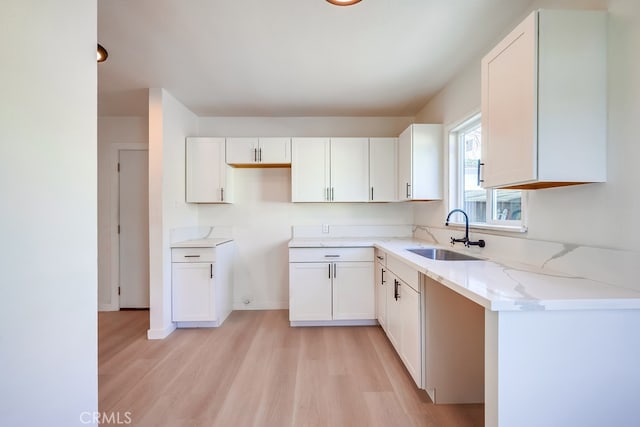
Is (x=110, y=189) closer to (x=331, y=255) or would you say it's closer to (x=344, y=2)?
(x=331, y=255)

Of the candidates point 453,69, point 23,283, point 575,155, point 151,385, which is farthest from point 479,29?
point 151,385

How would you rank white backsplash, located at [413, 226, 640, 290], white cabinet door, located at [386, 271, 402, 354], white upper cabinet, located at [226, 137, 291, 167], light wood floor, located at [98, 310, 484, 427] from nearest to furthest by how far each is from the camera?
white backsplash, located at [413, 226, 640, 290], light wood floor, located at [98, 310, 484, 427], white cabinet door, located at [386, 271, 402, 354], white upper cabinet, located at [226, 137, 291, 167]

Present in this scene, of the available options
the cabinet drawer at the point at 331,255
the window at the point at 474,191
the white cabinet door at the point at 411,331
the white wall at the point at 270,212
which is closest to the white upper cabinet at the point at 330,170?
the white wall at the point at 270,212

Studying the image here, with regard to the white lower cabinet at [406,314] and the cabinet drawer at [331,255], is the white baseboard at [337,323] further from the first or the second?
the cabinet drawer at [331,255]

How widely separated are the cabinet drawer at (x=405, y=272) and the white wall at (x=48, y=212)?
1.73 meters

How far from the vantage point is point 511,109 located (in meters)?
1.38

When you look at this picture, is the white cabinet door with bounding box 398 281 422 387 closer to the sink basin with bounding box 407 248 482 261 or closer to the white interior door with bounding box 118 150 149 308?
the sink basin with bounding box 407 248 482 261

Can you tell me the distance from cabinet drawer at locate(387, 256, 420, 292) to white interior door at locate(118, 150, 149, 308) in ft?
10.1

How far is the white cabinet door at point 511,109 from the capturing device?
1251 mm

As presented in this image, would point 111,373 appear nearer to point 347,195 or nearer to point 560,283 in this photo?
point 347,195

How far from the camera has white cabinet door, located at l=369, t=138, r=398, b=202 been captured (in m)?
3.25

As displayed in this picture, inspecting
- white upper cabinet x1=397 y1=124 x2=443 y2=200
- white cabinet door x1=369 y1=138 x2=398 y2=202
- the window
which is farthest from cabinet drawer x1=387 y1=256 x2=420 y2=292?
white cabinet door x1=369 y1=138 x2=398 y2=202

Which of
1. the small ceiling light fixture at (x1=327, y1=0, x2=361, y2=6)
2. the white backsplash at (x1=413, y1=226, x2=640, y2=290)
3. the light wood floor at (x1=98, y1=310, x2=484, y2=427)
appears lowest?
the light wood floor at (x1=98, y1=310, x2=484, y2=427)

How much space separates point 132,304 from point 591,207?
4.49m
